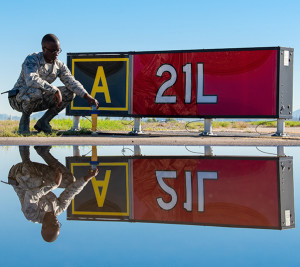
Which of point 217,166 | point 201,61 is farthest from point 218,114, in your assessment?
point 217,166

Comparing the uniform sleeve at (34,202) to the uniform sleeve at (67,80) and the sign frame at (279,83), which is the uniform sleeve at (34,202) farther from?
the sign frame at (279,83)

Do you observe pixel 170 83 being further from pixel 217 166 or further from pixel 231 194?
pixel 231 194

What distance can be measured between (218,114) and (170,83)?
184cm

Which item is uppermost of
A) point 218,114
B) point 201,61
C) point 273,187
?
point 201,61

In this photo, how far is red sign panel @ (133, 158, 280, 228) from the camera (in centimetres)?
223

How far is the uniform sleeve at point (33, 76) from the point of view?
889 cm

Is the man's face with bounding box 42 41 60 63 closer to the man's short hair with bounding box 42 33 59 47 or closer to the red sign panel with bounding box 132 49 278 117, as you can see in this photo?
the man's short hair with bounding box 42 33 59 47

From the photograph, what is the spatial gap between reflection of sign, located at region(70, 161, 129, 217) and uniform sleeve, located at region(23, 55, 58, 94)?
5156mm

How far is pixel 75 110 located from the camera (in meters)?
12.9

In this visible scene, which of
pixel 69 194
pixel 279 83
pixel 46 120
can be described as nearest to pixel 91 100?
pixel 46 120

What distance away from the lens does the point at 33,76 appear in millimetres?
9023

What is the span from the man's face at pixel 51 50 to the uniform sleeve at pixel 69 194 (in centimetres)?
621

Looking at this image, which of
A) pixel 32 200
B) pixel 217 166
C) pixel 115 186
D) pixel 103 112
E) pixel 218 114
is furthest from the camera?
pixel 103 112

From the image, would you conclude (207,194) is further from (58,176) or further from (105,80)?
(105,80)
